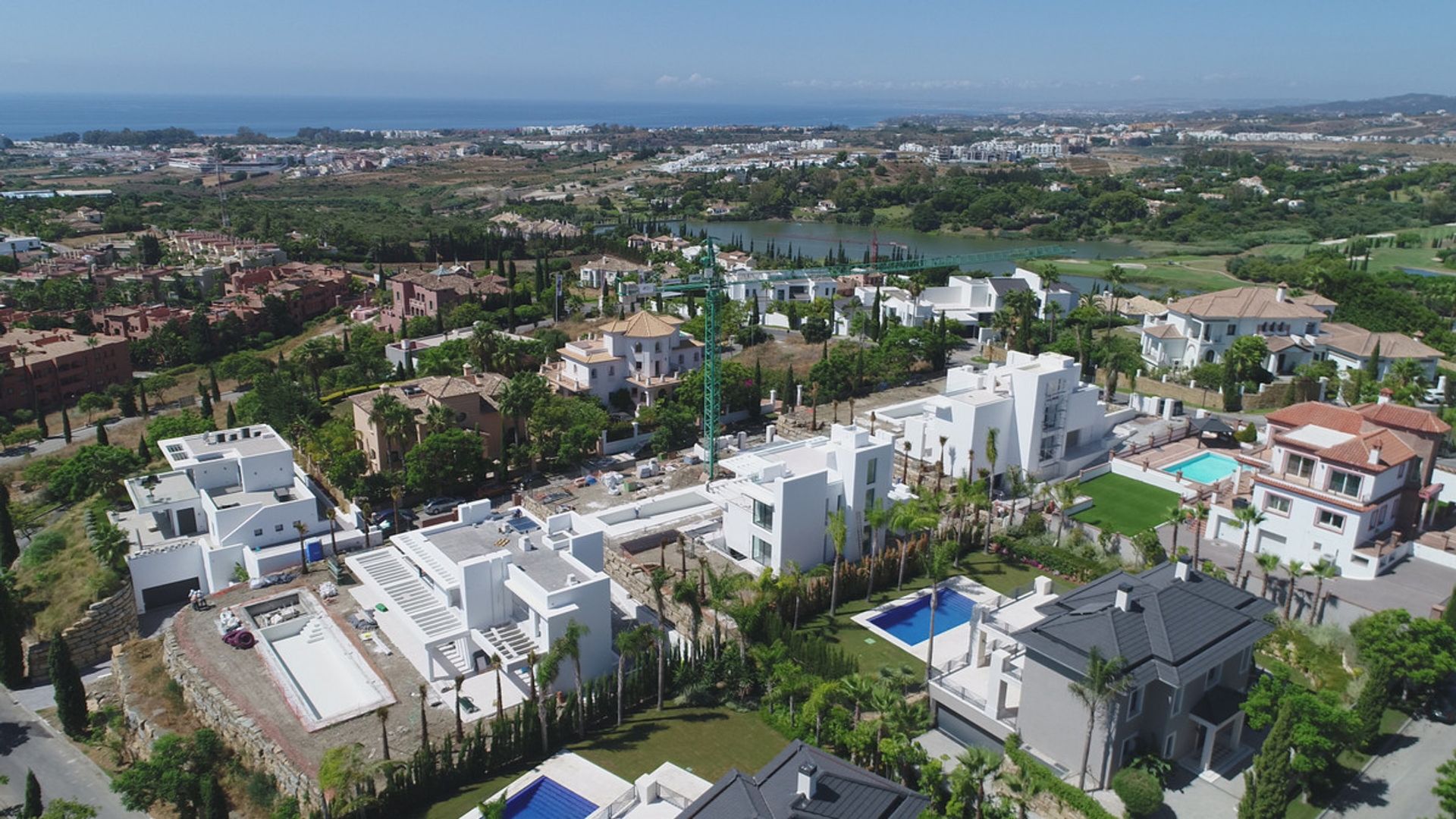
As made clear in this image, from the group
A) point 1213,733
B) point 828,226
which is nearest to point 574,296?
point 1213,733

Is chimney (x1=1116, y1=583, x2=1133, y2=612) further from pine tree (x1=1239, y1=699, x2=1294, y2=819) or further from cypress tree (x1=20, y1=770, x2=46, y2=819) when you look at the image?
cypress tree (x1=20, y1=770, x2=46, y2=819)

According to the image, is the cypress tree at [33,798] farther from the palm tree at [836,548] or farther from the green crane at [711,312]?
the green crane at [711,312]

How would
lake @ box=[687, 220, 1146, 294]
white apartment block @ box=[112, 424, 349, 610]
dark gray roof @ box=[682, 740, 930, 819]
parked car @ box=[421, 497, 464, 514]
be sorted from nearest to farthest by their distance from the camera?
1. dark gray roof @ box=[682, 740, 930, 819]
2. white apartment block @ box=[112, 424, 349, 610]
3. parked car @ box=[421, 497, 464, 514]
4. lake @ box=[687, 220, 1146, 294]

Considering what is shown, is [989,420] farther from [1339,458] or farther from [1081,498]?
[1339,458]

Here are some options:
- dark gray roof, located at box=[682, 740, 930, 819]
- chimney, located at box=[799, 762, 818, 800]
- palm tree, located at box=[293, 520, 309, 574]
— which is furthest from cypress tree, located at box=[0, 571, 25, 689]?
chimney, located at box=[799, 762, 818, 800]

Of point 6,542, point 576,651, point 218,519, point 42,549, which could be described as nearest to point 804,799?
point 576,651

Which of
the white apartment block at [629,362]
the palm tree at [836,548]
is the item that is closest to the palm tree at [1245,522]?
the palm tree at [836,548]

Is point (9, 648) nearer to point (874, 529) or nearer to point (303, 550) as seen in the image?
point (303, 550)
